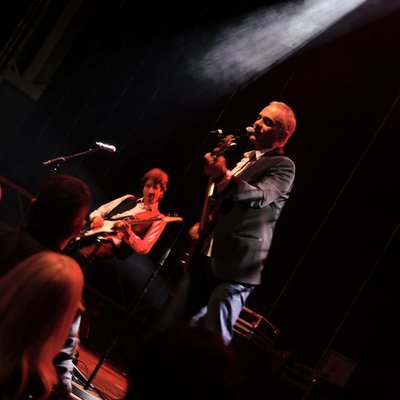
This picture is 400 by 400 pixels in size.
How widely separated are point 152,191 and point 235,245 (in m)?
2.52

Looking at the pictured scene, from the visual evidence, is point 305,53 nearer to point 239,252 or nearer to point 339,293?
point 339,293

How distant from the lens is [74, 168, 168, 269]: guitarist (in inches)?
188

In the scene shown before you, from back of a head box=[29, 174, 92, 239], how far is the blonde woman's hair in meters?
0.31

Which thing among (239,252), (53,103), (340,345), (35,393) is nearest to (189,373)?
(35,393)

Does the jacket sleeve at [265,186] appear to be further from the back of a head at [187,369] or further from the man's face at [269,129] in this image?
the back of a head at [187,369]

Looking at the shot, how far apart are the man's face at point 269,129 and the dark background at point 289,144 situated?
1.14 metres

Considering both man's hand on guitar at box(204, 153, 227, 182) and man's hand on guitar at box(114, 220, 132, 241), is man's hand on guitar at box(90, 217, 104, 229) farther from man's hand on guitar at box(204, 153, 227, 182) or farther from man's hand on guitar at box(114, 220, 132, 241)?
man's hand on guitar at box(204, 153, 227, 182)

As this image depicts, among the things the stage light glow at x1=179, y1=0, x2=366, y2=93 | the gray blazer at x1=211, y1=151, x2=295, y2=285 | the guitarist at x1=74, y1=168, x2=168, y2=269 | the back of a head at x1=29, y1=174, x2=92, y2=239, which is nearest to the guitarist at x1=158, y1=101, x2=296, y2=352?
the gray blazer at x1=211, y1=151, x2=295, y2=285

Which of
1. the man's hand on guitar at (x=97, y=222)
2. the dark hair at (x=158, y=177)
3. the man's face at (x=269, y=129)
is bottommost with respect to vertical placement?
the man's hand on guitar at (x=97, y=222)

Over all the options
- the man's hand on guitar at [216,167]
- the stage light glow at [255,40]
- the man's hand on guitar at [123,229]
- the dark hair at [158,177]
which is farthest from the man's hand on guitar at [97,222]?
the man's hand on guitar at [216,167]

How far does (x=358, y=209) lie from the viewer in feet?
16.1

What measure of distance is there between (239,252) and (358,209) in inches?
103

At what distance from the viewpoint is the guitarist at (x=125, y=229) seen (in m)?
4.78

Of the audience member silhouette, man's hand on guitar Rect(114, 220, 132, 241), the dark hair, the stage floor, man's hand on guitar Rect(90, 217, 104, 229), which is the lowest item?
the stage floor
